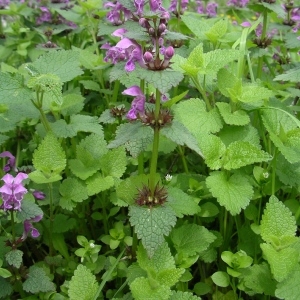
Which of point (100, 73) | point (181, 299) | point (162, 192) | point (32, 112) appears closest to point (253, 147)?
point (162, 192)

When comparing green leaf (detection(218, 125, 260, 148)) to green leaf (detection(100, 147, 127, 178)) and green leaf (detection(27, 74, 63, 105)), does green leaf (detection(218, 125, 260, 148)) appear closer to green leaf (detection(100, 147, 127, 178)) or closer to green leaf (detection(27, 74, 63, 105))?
green leaf (detection(100, 147, 127, 178))

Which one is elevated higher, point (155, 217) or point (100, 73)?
point (155, 217)

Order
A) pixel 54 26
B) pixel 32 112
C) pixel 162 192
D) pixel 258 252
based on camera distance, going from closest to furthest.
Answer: pixel 162 192 < pixel 258 252 < pixel 32 112 < pixel 54 26

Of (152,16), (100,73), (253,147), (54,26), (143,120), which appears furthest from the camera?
(54,26)

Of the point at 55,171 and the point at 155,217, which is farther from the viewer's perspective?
the point at 55,171

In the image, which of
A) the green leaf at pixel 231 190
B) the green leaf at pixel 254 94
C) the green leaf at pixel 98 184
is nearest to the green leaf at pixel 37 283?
the green leaf at pixel 98 184

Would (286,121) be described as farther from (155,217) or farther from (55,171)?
(55,171)

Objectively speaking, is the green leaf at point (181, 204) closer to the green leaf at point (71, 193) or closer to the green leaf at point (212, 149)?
the green leaf at point (212, 149)

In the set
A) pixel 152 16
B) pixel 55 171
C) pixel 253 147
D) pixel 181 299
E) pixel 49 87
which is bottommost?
pixel 181 299
